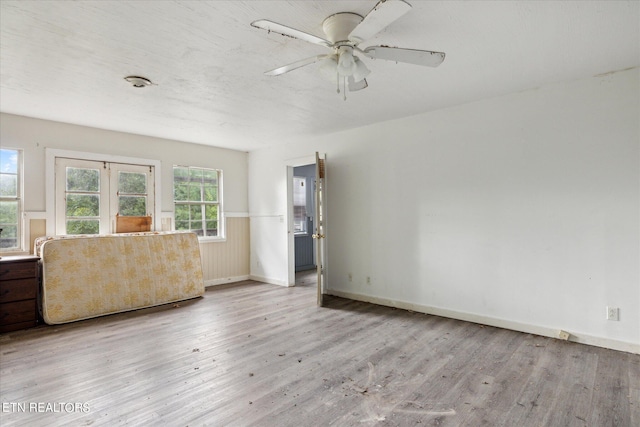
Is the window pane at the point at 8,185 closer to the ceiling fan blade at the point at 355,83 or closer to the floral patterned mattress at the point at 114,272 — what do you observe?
the floral patterned mattress at the point at 114,272

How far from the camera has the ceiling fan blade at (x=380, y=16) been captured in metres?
1.66

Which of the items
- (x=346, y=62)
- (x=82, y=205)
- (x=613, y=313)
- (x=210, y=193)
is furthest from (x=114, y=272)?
(x=613, y=313)

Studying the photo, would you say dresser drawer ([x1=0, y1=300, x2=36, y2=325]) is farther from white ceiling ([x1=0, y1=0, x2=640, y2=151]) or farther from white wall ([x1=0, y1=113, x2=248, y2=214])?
white ceiling ([x1=0, y1=0, x2=640, y2=151])

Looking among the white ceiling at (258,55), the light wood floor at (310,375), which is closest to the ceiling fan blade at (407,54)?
the white ceiling at (258,55)

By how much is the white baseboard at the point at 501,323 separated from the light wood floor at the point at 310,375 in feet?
0.37

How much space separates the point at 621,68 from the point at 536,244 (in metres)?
1.72

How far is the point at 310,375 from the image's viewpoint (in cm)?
265

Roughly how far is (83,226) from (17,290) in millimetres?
1118

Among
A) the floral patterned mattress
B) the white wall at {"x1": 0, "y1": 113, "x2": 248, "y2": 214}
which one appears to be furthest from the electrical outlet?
the white wall at {"x1": 0, "y1": 113, "x2": 248, "y2": 214}

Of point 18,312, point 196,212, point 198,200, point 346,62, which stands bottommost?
point 18,312

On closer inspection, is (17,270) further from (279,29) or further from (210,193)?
(279,29)

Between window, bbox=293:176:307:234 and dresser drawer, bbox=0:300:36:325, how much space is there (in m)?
4.73

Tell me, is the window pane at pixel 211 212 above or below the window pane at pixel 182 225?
above

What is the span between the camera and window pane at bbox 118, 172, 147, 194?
502 centimetres
